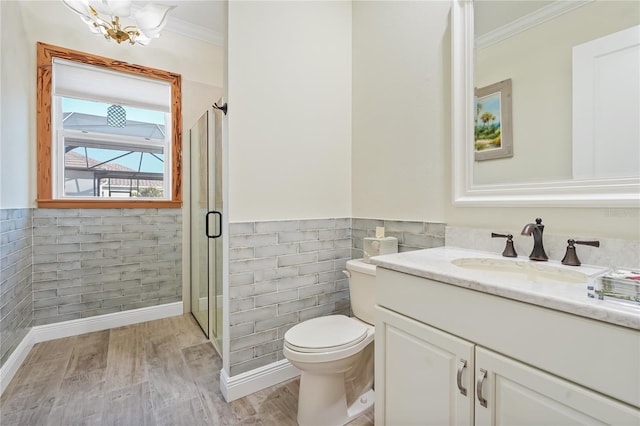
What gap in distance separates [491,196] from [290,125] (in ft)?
4.01

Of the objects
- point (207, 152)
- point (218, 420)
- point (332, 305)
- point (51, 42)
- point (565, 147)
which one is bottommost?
point (218, 420)

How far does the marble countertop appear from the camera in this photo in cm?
65

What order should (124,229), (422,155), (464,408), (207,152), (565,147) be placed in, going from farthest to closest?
(124,229)
(207,152)
(422,155)
(565,147)
(464,408)

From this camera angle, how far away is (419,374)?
1.06 metres

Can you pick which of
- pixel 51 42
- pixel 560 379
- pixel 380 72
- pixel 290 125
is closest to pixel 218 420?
pixel 560 379

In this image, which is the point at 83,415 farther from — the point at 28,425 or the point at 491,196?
the point at 491,196

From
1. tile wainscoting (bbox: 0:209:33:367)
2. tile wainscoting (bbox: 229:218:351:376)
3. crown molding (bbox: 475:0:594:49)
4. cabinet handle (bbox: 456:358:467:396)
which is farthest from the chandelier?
cabinet handle (bbox: 456:358:467:396)

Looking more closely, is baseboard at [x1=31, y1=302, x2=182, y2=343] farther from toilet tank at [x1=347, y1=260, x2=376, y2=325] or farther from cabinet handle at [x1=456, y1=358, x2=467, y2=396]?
cabinet handle at [x1=456, y1=358, x2=467, y2=396]

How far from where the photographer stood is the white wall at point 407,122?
1.53m

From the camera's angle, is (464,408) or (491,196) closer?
(464,408)

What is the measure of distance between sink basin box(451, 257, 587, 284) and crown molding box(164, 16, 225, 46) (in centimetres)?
321

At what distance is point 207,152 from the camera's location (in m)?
2.33

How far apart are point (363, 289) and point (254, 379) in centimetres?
85

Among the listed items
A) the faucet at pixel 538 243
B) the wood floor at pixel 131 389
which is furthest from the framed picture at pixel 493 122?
the wood floor at pixel 131 389
